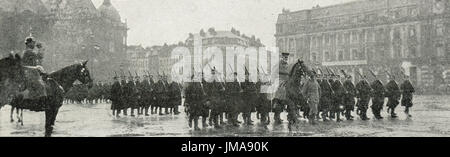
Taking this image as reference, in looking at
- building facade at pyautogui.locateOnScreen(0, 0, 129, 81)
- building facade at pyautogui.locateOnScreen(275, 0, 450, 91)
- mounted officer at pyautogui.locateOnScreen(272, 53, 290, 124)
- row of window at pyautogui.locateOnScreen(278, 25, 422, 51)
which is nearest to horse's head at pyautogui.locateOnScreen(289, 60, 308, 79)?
mounted officer at pyautogui.locateOnScreen(272, 53, 290, 124)

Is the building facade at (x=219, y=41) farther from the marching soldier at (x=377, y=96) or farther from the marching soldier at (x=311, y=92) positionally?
the marching soldier at (x=311, y=92)

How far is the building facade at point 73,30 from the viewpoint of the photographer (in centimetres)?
4297

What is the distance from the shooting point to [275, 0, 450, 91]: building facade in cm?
4753

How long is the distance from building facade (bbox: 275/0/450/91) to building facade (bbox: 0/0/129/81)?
25.9 m

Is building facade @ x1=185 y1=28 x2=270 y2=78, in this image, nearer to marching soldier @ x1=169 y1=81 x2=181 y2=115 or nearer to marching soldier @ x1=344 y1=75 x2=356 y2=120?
marching soldier @ x1=169 y1=81 x2=181 y2=115

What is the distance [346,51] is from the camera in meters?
58.8

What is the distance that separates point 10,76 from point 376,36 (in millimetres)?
52047

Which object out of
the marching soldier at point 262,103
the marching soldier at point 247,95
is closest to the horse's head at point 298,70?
the marching soldier at point 247,95

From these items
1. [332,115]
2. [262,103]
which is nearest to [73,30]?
[332,115]

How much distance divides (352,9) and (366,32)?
4523mm

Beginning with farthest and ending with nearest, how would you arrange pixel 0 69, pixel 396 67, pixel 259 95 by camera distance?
pixel 396 67 → pixel 259 95 → pixel 0 69
